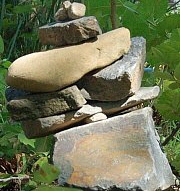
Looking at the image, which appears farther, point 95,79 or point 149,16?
point 149,16

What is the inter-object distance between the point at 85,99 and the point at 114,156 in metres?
0.17

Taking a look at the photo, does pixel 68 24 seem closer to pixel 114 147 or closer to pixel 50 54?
pixel 50 54

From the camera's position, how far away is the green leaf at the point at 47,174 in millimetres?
1222

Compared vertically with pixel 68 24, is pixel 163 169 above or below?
below

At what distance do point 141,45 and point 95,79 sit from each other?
167 millimetres

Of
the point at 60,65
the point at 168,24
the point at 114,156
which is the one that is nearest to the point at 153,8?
the point at 168,24

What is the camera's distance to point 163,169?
1294 mm

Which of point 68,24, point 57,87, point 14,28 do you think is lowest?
point 14,28

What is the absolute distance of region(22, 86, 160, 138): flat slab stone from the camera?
1.34 metres

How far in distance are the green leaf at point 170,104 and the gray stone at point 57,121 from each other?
1.12 feet

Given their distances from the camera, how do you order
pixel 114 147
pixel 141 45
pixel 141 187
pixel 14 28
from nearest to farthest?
pixel 141 187
pixel 114 147
pixel 141 45
pixel 14 28

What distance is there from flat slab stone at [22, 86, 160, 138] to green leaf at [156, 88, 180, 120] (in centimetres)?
→ 23

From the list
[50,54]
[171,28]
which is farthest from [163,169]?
[171,28]

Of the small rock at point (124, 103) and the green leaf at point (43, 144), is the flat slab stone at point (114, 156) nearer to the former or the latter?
the small rock at point (124, 103)
